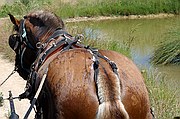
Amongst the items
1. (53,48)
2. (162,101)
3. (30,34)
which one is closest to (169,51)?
(162,101)

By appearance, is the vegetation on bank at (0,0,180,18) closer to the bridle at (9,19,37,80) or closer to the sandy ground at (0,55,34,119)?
the sandy ground at (0,55,34,119)

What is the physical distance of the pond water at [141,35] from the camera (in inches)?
477

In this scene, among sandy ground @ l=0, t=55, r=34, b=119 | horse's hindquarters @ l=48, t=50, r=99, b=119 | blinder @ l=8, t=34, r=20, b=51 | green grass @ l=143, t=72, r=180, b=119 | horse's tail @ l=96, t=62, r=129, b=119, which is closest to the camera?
horse's tail @ l=96, t=62, r=129, b=119

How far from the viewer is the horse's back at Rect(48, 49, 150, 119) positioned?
3027mm

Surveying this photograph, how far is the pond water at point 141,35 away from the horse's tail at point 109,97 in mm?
6215

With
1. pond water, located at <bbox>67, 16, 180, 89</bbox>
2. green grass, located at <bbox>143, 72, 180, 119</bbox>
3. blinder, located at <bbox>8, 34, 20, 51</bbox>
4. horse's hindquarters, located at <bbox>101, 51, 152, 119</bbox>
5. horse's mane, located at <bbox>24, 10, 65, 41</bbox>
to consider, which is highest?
horse's mane, located at <bbox>24, 10, 65, 41</bbox>

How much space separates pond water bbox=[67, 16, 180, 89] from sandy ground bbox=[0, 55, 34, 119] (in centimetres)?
233

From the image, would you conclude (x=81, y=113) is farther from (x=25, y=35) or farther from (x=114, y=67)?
(x=25, y=35)

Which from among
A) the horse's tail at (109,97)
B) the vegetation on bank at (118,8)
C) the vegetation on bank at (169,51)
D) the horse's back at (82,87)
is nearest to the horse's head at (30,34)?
the horse's back at (82,87)

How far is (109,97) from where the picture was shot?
2947mm

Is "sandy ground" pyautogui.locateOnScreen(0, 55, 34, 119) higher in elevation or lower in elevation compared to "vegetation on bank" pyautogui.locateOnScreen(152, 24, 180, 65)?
higher

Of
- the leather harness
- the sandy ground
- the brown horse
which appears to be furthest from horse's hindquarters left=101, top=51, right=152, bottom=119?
the sandy ground

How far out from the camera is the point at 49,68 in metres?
3.35

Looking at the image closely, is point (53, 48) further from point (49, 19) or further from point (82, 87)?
point (82, 87)
